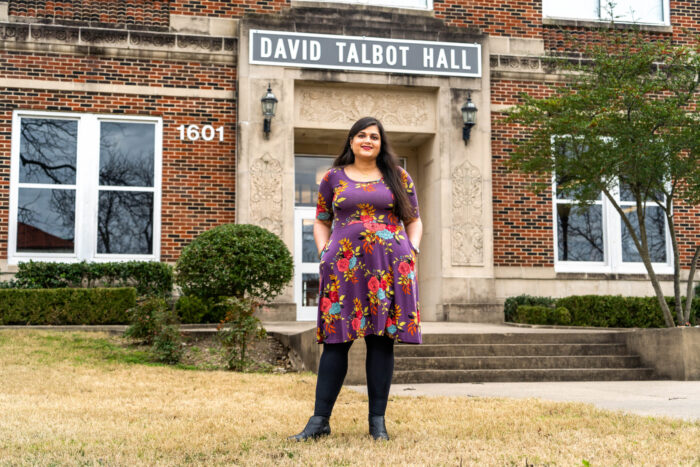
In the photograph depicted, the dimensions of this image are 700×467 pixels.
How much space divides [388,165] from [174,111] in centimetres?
949

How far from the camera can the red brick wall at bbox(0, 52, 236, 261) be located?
41.9ft

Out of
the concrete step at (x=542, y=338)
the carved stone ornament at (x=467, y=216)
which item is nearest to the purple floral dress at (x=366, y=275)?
the concrete step at (x=542, y=338)

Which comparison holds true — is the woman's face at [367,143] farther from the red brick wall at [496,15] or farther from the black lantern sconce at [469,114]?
the red brick wall at [496,15]

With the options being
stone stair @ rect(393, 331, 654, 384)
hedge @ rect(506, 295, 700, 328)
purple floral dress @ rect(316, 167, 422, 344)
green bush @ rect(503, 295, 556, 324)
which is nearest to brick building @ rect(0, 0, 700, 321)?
green bush @ rect(503, 295, 556, 324)

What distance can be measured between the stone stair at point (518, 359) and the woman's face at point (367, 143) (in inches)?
156

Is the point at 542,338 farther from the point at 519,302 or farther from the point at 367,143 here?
the point at 367,143

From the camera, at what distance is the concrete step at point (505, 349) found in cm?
862

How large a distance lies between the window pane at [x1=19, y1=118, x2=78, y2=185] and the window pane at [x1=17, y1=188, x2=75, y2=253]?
234 millimetres

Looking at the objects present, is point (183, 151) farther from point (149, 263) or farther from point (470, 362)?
point (470, 362)

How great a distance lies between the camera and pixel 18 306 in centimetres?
1061

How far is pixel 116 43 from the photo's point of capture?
13.0 m

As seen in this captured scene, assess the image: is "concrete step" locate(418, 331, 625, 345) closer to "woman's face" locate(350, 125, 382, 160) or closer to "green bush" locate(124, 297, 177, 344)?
"green bush" locate(124, 297, 177, 344)

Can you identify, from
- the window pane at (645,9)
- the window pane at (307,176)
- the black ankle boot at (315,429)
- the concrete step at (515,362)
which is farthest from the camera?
the window pane at (645,9)

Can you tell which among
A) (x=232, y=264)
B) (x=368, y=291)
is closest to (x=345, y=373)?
(x=368, y=291)
